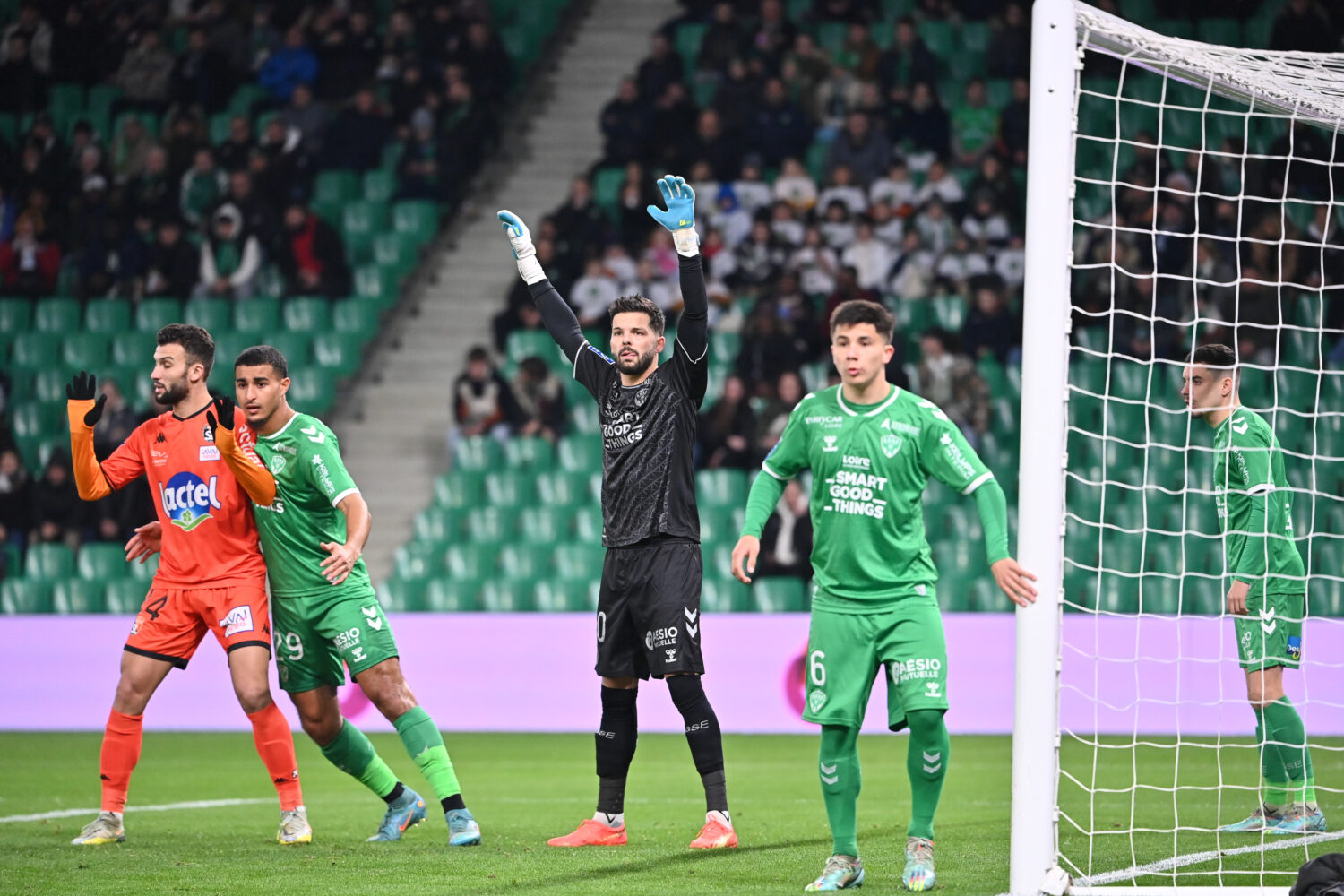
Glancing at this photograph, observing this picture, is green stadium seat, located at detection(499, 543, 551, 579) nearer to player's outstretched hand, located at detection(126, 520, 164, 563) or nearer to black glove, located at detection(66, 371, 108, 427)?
player's outstretched hand, located at detection(126, 520, 164, 563)

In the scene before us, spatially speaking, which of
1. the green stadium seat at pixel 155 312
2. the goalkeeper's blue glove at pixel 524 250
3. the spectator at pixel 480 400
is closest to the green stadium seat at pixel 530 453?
the spectator at pixel 480 400

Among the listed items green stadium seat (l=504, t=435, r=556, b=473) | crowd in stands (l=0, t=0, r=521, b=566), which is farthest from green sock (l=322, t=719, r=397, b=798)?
crowd in stands (l=0, t=0, r=521, b=566)

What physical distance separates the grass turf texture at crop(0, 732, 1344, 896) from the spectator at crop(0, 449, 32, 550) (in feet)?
10.5

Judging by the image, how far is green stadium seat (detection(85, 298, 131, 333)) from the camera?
53.2 feet

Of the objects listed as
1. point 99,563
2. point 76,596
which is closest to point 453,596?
point 99,563

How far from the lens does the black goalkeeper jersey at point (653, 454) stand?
20.6 ft

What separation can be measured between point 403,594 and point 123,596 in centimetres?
246

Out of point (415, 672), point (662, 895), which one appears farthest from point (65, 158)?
point (662, 895)

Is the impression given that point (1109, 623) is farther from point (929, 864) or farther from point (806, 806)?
point (929, 864)

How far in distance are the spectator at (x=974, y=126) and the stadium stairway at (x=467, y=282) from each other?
427 centimetres

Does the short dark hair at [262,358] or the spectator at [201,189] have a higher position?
the spectator at [201,189]

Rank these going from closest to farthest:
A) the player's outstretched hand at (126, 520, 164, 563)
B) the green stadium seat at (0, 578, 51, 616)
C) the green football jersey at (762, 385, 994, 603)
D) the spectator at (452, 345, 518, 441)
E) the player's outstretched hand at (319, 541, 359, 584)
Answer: the green football jersey at (762, 385, 994, 603) → the player's outstretched hand at (319, 541, 359, 584) → the player's outstretched hand at (126, 520, 164, 563) → the green stadium seat at (0, 578, 51, 616) → the spectator at (452, 345, 518, 441)

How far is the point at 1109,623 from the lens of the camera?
11555 mm

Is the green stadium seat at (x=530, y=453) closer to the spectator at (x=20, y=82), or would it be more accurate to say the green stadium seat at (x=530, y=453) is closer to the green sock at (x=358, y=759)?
the spectator at (x=20, y=82)
